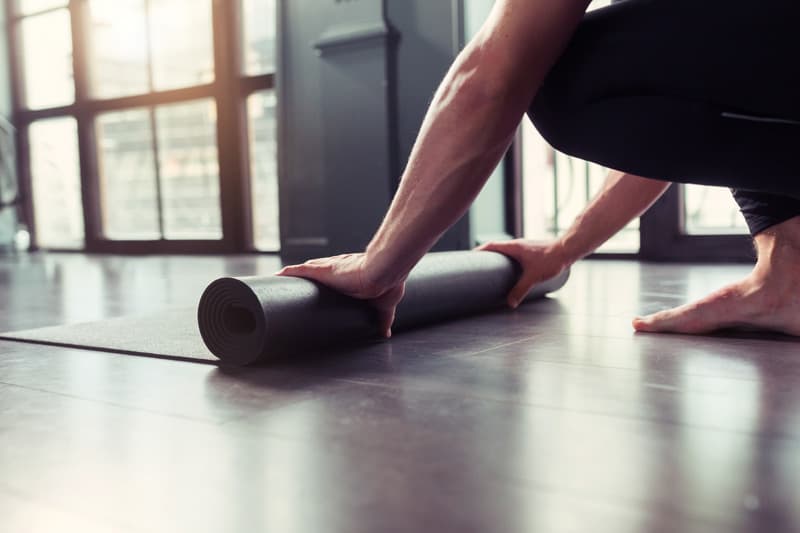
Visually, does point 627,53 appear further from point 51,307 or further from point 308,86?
point 308,86

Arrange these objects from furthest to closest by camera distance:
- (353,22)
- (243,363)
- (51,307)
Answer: (353,22), (51,307), (243,363)

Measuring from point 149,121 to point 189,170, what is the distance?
551mm

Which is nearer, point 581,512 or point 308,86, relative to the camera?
point 581,512

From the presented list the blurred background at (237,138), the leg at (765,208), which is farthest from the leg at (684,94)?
the blurred background at (237,138)

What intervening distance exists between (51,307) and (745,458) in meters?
2.07

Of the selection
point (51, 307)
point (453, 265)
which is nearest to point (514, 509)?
point (453, 265)

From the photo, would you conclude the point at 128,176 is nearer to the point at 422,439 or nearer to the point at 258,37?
the point at 258,37

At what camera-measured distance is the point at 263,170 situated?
5129mm

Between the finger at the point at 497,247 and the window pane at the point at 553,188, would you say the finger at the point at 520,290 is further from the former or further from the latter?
the window pane at the point at 553,188

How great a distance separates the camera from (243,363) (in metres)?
1.21

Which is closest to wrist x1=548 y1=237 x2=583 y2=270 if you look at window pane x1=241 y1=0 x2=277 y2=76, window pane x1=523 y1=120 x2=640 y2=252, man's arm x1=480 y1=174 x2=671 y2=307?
man's arm x1=480 y1=174 x2=671 y2=307

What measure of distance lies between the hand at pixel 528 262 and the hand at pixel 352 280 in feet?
1.64

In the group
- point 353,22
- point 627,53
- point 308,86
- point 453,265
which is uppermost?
point 353,22

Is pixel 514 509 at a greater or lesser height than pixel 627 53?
lesser
